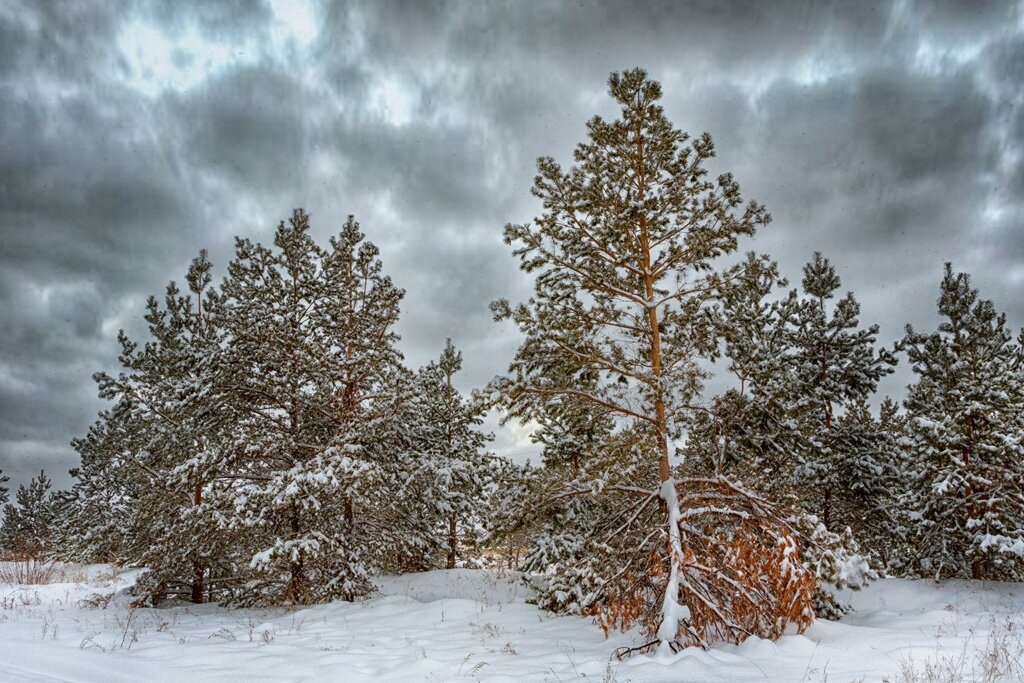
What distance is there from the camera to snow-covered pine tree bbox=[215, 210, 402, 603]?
1049 centimetres

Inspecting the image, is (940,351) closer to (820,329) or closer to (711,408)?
(820,329)

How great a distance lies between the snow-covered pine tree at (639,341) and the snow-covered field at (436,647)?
0.98 metres

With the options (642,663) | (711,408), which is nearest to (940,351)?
(711,408)

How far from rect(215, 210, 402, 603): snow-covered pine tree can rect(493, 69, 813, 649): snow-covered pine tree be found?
4.81 meters

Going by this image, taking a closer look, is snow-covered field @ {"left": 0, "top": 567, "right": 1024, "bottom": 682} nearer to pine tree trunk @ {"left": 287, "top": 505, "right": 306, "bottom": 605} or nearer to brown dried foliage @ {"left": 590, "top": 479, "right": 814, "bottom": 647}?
brown dried foliage @ {"left": 590, "top": 479, "right": 814, "bottom": 647}

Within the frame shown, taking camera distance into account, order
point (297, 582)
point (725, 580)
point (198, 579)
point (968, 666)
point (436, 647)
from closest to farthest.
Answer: point (968, 666) < point (725, 580) < point (436, 647) < point (297, 582) < point (198, 579)

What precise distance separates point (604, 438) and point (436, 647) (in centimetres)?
398

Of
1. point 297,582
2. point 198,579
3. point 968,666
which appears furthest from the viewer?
point 198,579

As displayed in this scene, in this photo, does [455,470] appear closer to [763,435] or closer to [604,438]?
[604,438]

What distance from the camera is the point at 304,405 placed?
12148 mm

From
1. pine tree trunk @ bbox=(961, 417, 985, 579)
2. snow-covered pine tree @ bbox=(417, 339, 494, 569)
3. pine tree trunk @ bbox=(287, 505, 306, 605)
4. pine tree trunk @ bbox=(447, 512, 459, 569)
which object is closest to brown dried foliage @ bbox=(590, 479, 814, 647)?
snow-covered pine tree @ bbox=(417, 339, 494, 569)

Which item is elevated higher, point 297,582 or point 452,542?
point 452,542

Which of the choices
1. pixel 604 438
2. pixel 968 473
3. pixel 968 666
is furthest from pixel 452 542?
pixel 968 666

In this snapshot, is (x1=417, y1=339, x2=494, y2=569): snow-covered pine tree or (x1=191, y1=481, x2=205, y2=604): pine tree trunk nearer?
(x1=417, y1=339, x2=494, y2=569): snow-covered pine tree
